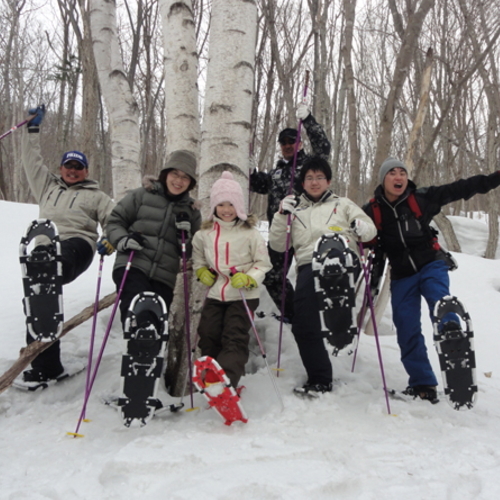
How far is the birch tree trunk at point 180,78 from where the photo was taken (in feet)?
11.8

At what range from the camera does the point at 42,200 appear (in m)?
3.48

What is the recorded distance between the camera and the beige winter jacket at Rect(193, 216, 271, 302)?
9.89 ft

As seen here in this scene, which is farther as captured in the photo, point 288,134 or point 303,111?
point 288,134

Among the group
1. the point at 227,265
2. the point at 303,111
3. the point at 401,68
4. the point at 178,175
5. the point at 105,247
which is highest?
the point at 401,68

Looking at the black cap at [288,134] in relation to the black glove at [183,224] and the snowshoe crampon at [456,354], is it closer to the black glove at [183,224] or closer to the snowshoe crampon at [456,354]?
the black glove at [183,224]

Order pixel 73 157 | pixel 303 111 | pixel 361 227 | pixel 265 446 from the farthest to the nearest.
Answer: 1. pixel 303 111
2. pixel 73 157
3. pixel 361 227
4. pixel 265 446

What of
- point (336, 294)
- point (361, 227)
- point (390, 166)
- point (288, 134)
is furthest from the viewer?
point (288, 134)

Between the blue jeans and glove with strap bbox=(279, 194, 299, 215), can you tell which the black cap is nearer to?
glove with strap bbox=(279, 194, 299, 215)

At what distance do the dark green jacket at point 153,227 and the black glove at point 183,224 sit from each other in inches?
2.2

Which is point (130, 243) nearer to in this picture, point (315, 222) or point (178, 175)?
point (178, 175)

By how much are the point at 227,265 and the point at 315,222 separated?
0.78 metres

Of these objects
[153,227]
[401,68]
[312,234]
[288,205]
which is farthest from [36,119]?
[401,68]

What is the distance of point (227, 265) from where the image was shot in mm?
3039

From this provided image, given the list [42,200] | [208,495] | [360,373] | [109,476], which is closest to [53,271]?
[42,200]
